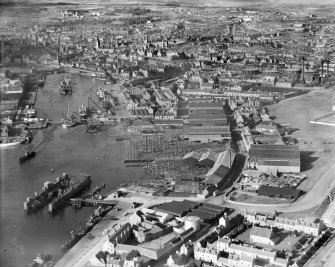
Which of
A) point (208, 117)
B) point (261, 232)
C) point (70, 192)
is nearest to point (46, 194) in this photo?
point (70, 192)

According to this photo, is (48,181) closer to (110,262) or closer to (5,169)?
(5,169)

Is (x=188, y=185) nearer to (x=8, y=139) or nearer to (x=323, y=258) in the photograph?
(x=323, y=258)

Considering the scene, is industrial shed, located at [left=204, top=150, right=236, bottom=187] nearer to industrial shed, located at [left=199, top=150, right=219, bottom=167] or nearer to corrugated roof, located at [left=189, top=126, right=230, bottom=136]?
industrial shed, located at [left=199, top=150, right=219, bottom=167]

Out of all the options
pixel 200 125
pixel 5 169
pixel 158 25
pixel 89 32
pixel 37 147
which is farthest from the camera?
pixel 158 25

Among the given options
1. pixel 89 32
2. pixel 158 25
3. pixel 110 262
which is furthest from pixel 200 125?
pixel 158 25

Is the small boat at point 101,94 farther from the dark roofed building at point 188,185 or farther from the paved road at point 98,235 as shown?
the paved road at point 98,235

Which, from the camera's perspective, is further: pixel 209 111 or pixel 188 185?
pixel 209 111

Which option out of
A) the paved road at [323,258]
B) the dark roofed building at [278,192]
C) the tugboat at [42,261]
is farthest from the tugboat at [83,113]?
the paved road at [323,258]
